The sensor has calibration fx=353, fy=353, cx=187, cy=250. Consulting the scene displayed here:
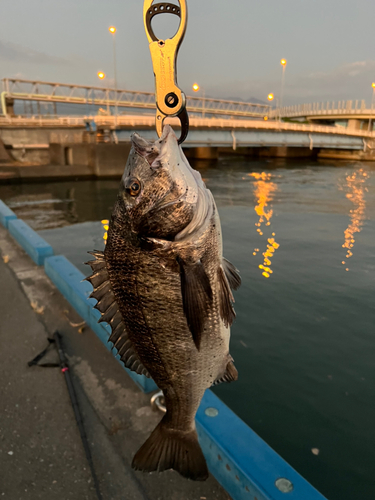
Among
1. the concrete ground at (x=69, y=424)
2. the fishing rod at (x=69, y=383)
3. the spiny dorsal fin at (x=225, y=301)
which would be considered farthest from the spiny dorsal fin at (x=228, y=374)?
the fishing rod at (x=69, y=383)

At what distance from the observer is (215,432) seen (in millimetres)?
3480

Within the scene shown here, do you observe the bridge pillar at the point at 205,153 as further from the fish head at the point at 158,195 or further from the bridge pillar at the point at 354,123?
the fish head at the point at 158,195

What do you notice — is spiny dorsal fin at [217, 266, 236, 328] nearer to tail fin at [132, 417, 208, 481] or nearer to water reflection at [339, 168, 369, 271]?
tail fin at [132, 417, 208, 481]

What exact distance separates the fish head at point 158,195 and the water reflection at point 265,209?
31.5 ft

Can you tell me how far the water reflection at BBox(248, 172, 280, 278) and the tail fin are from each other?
30.6 ft

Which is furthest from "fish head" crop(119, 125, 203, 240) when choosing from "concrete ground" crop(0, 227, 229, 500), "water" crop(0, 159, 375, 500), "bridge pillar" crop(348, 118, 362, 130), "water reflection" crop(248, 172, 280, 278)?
"bridge pillar" crop(348, 118, 362, 130)

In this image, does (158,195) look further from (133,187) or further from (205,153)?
(205,153)

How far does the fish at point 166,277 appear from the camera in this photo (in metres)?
2.18

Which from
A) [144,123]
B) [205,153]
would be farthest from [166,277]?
[205,153]

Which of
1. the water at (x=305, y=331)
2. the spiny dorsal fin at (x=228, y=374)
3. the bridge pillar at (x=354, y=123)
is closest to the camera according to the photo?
the spiny dorsal fin at (x=228, y=374)

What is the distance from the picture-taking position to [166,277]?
2.18m

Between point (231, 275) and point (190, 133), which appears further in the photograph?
point (190, 133)

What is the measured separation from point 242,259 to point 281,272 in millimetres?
1729

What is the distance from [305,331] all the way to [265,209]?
15347 mm
